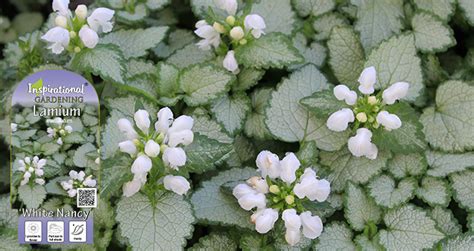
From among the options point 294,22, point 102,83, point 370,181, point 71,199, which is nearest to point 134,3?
point 102,83

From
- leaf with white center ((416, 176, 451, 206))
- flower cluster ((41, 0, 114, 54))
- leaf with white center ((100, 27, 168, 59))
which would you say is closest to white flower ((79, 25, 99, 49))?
flower cluster ((41, 0, 114, 54))

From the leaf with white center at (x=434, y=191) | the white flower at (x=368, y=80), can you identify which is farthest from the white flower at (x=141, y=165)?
the leaf with white center at (x=434, y=191)

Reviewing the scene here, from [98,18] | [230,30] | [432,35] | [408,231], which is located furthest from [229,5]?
[408,231]

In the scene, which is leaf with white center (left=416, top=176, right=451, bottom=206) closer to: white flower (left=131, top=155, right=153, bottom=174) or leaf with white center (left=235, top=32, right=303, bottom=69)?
leaf with white center (left=235, top=32, right=303, bottom=69)

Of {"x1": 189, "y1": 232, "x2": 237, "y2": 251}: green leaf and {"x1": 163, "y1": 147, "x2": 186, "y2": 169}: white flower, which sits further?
{"x1": 189, "y1": 232, "x2": 237, "y2": 251}: green leaf

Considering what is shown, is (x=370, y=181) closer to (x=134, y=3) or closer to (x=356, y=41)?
(x=356, y=41)

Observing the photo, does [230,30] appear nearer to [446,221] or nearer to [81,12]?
[81,12]
